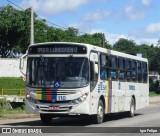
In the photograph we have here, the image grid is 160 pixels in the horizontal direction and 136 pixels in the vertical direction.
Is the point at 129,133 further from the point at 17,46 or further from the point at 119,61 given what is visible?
the point at 17,46

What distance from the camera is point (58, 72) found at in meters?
Result: 19.0

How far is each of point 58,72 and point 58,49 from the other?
1.01 meters

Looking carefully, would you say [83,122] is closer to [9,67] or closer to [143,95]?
[143,95]

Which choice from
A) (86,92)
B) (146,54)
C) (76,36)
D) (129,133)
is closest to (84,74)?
(86,92)

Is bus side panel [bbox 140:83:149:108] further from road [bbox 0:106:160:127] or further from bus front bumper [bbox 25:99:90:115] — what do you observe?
bus front bumper [bbox 25:99:90:115]

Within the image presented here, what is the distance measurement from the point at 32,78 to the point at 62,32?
6892 cm

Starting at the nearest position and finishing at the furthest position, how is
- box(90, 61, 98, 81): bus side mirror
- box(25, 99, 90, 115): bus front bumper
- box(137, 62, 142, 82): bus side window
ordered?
box(25, 99, 90, 115): bus front bumper
box(90, 61, 98, 81): bus side mirror
box(137, 62, 142, 82): bus side window

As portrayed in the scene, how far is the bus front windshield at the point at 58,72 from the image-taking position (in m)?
18.8

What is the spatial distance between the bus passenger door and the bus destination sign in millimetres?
543

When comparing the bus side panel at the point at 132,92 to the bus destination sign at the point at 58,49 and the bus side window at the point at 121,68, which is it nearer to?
the bus side window at the point at 121,68

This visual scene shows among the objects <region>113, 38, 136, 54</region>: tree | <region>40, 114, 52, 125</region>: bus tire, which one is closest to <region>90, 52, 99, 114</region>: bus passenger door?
<region>40, 114, 52, 125</region>: bus tire

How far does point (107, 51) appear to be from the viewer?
21688mm

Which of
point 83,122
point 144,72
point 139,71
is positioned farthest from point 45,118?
point 144,72

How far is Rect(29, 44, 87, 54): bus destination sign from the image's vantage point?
63.1 ft
